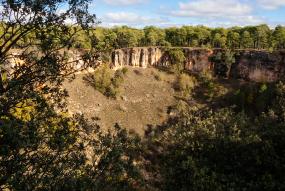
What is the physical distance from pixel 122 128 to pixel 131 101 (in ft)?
67.5

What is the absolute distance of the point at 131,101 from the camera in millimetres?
68500

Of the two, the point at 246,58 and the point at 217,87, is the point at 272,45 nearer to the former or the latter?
the point at 246,58

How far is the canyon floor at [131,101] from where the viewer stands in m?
61.2

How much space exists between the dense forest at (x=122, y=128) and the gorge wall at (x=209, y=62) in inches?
83.0

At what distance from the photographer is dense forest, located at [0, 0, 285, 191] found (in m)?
12.0

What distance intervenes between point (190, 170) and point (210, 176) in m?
2.09

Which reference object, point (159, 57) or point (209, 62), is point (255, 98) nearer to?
point (209, 62)

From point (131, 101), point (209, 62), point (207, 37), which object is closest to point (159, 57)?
point (209, 62)

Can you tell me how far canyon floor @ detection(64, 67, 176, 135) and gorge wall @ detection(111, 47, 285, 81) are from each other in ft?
9.93

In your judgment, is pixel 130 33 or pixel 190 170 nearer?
pixel 190 170

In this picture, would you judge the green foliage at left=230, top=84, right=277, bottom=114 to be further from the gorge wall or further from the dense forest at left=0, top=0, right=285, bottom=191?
the gorge wall

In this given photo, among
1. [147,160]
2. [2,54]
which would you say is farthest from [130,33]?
[2,54]

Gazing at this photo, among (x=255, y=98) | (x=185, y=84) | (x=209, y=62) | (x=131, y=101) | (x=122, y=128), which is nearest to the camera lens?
(x=122, y=128)

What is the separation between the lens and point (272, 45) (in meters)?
85.5
